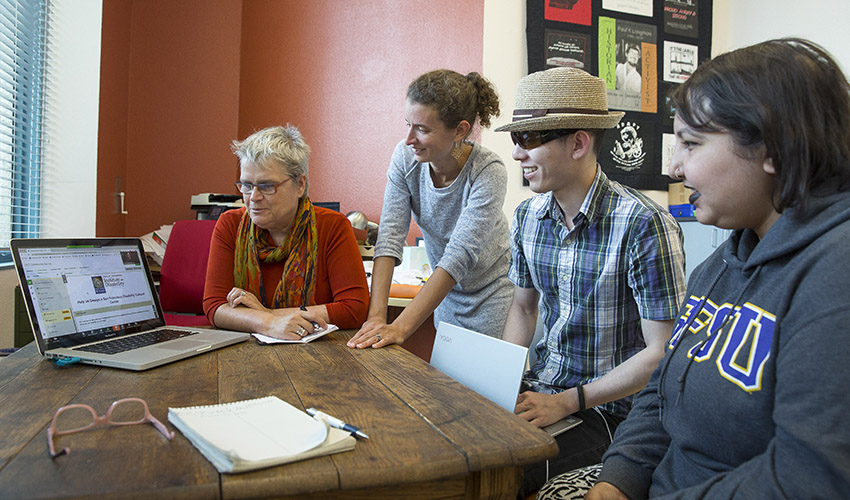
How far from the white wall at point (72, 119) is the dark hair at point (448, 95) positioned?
1.95 metres

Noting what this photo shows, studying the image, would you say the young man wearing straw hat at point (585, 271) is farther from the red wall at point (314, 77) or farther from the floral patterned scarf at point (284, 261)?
the red wall at point (314, 77)

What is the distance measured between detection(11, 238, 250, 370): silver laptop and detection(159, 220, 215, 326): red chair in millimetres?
900

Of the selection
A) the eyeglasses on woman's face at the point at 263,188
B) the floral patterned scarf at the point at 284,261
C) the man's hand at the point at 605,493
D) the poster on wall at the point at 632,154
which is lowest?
the man's hand at the point at 605,493

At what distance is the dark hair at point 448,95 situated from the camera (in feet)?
5.80

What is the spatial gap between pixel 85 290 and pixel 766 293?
1434mm

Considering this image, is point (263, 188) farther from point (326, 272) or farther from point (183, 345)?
point (183, 345)

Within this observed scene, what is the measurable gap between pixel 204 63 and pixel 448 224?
234 centimetres

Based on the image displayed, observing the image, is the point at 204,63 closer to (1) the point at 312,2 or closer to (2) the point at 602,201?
(1) the point at 312,2

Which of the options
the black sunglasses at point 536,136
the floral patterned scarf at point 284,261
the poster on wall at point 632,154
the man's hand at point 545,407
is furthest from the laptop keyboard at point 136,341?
the poster on wall at point 632,154

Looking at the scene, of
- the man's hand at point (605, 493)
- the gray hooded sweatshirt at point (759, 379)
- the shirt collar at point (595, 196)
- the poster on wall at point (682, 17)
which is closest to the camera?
the gray hooded sweatshirt at point (759, 379)

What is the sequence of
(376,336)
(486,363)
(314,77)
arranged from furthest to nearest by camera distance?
1. (314,77)
2. (376,336)
3. (486,363)

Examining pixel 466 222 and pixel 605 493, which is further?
pixel 466 222

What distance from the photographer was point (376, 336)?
1506 mm

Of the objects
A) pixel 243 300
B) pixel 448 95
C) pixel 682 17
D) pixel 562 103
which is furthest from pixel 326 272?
pixel 682 17
